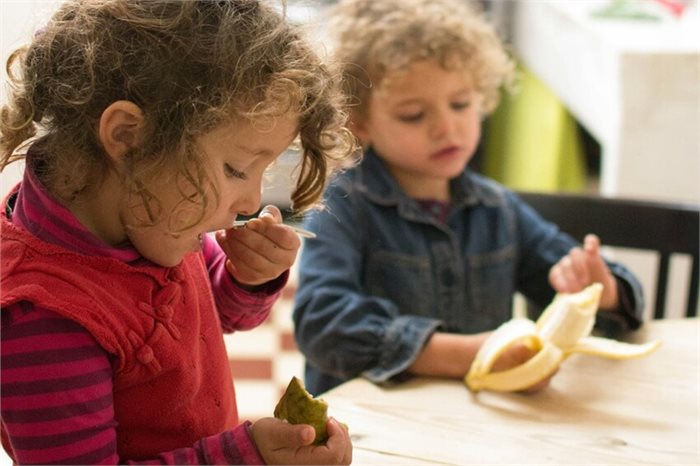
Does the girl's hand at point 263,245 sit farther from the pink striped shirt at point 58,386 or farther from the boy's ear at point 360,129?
the boy's ear at point 360,129

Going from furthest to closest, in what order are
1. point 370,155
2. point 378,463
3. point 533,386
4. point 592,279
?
point 370,155 → point 592,279 → point 533,386 → point 378,463

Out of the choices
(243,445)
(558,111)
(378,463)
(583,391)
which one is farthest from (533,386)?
(558,111)

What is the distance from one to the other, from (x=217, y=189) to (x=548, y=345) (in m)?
0.46

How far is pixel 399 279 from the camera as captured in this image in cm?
126

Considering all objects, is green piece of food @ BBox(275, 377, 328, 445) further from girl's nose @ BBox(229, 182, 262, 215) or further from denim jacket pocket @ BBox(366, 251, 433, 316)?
denim jacket pocket @ BBox(366, 251, 433, 316)

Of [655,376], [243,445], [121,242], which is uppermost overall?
[121,242]

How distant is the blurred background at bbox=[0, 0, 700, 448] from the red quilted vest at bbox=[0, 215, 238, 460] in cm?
107

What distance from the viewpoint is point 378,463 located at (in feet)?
2.76

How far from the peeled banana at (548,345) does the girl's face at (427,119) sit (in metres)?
0.30

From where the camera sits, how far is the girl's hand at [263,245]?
82 cm

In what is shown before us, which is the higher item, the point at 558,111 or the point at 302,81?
the point at 302,81

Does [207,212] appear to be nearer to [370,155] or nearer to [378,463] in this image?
[378,463]

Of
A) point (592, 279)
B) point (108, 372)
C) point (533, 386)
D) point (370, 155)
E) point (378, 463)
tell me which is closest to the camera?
point (108, 372)

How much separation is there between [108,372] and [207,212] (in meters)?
Answer: 0.13
